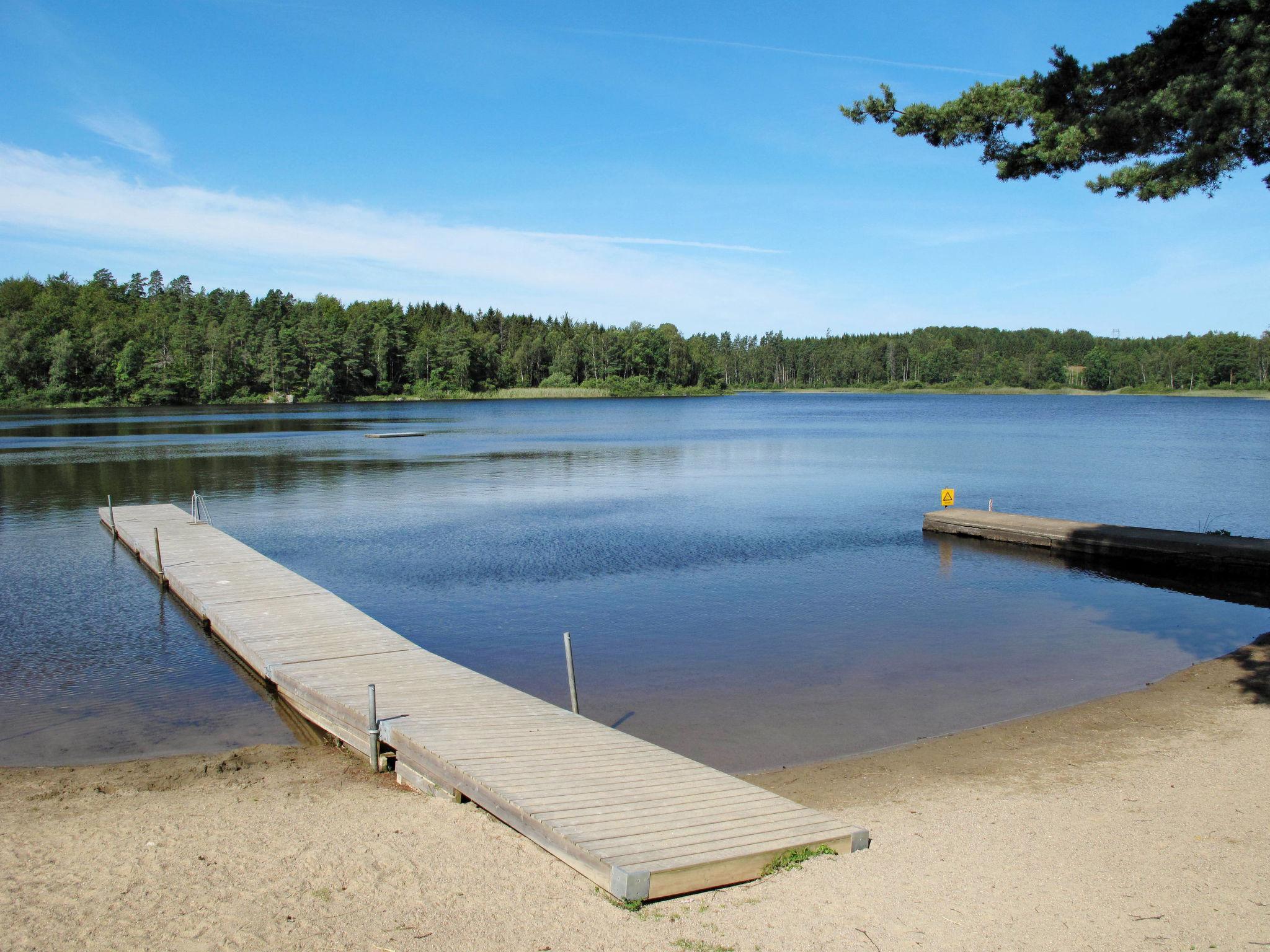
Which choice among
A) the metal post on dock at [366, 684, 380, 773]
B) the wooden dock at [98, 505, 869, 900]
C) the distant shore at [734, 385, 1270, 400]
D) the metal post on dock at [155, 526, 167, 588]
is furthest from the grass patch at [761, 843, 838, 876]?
the distant shore at [734, 385, 1270, 400]

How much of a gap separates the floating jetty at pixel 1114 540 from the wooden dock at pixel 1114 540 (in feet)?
0.04

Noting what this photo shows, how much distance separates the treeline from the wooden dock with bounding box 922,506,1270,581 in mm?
110025

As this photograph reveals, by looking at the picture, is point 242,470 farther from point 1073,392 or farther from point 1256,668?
point 1073,392

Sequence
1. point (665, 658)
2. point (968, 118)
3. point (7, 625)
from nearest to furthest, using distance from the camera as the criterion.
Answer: point (968, 118)
point (665, 658)
point (7, 625)

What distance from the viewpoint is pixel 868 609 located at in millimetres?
→ 13953

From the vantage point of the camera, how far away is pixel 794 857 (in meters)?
5.42

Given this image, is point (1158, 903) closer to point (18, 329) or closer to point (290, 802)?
point (290, 802)

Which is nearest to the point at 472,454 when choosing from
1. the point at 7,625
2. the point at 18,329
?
the point at 7,625

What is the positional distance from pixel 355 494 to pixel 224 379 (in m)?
104

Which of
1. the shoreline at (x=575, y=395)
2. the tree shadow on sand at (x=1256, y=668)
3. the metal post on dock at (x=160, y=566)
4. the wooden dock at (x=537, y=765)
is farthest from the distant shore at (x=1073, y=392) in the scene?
the wooden dock at (x=537, y=765)

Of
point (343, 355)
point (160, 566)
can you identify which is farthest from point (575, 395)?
point (160, 566)

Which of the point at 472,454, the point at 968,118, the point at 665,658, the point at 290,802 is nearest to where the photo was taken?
the point at 290,802

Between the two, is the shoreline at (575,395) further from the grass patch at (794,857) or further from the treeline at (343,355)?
the grass patch at (794,857)

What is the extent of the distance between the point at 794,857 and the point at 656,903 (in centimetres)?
91
